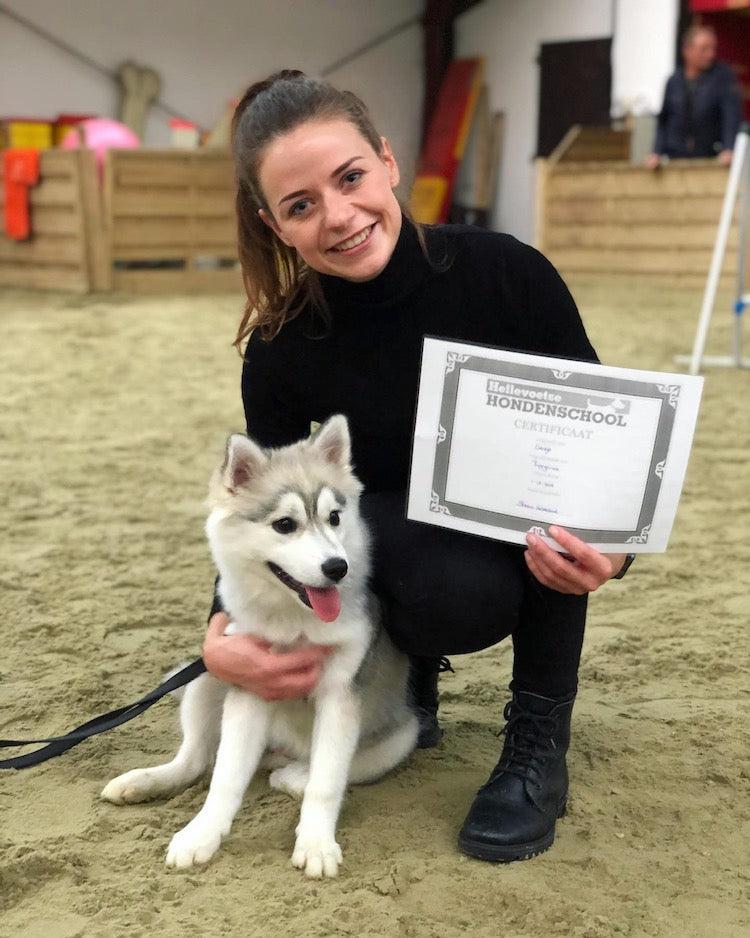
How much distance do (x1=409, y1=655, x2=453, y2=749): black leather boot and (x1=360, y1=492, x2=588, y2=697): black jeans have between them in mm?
240

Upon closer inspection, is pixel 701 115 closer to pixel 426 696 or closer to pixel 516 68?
pixel 516 68

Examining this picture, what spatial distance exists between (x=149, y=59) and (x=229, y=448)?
11995 mm

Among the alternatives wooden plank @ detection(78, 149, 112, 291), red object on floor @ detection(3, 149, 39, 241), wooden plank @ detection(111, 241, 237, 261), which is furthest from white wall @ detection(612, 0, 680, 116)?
red object on floor @ detection(3, 149, 39, 241)

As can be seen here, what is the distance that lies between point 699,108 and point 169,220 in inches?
189

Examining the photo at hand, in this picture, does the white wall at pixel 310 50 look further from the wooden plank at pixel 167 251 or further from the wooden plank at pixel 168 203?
the wooden plank at pixel 167 251

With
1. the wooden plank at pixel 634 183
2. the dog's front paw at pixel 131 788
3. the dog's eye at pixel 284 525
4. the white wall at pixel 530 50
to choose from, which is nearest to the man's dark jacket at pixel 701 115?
the wooden plank at pixel 634 183

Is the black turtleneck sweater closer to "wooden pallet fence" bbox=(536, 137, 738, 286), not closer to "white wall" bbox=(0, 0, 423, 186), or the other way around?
"wooden pallet fence" bbox=(536, 137, 738, 286)

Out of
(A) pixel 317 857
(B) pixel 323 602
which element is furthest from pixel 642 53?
(A) pixel 317 857

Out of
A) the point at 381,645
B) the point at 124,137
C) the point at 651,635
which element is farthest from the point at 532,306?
the point at 124,137

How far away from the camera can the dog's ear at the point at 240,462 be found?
179cm

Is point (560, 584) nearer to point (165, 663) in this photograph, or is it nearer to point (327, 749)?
point (327, 749)

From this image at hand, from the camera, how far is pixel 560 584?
1754mm

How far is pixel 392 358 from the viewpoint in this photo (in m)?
1.97

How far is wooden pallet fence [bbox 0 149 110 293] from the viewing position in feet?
28.9
